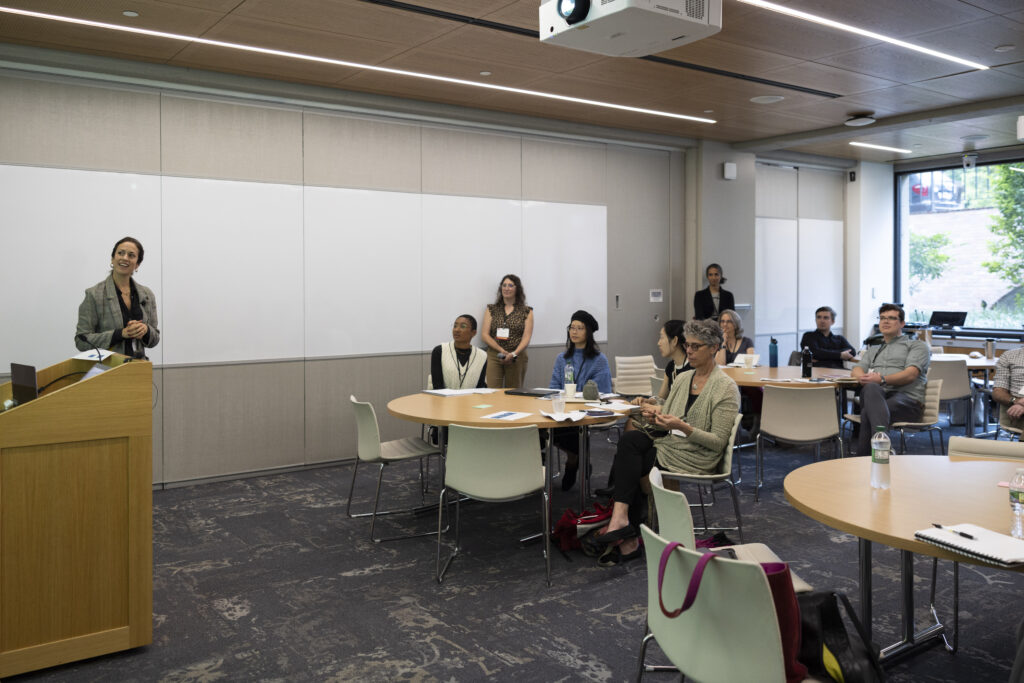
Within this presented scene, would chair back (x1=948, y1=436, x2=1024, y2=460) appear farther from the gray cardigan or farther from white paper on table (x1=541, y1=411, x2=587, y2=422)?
white paper on table (x1=541, y1=411, x2=587, y2=422)

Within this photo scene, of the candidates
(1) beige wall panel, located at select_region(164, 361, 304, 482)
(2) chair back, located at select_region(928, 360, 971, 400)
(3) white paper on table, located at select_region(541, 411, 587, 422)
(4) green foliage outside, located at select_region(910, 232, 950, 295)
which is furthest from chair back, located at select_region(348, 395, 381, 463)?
(4) green foliage outside, located at select_region(910, 232, 950, 295)

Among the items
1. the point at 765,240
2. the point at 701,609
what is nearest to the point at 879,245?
the point at 765,240

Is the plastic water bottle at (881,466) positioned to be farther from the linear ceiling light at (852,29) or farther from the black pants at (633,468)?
the linear ceiling light at (852,29)

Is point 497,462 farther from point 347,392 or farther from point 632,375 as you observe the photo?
point 632,375

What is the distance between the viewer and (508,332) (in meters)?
7.94

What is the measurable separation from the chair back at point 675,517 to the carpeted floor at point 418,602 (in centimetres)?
93

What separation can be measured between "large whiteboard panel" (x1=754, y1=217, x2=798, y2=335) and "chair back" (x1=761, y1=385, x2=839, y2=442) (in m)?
5.45

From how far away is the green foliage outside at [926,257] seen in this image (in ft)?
38.7

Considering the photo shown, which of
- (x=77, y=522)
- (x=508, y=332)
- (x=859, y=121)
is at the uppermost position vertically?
(x=859, y=121)

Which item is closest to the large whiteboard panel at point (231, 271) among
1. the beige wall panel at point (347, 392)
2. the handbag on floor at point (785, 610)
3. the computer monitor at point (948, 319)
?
the beige wall panel at point (347, 392)

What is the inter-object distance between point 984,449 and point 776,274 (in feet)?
26.3

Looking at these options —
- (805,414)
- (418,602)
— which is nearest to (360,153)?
(805,414)

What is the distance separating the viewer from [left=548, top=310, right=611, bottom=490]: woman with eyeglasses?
231 inches

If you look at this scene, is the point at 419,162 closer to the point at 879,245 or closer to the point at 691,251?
the point at 691,251
